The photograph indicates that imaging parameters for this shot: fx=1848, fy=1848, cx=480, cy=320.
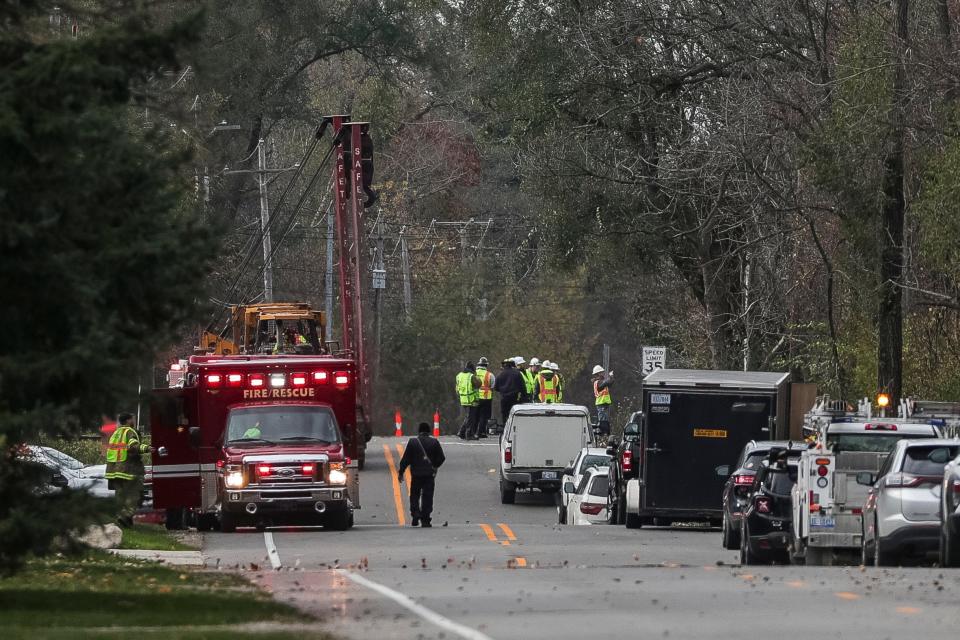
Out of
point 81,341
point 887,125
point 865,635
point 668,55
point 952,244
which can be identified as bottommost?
point 865,635

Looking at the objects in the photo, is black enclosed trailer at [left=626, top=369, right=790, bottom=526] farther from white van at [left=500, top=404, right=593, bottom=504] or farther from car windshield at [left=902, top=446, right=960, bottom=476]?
car windshield at [left=902, top=446, right=960, bottom=476]

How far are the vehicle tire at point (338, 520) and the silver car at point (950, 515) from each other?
1147 cm

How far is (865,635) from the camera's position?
466 inches

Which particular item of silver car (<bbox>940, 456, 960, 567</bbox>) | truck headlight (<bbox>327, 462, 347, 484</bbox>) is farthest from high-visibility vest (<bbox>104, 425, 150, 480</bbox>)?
silver car (<bbox>940, 456, 960, 567</bbox>)

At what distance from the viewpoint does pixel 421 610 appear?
1388 cm

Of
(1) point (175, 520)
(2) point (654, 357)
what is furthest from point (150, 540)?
(2) point (654, 357)

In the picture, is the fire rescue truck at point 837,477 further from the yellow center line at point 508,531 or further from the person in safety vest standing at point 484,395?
the person in safety vest standing at point 484,395

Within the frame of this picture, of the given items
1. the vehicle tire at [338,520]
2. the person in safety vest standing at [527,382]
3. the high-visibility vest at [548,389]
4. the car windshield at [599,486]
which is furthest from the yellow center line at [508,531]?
the person in safety vest standing at [527,382]

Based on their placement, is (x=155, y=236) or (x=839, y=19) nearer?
(x=155, y=236)

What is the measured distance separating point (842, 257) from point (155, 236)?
Answer: 832 inches

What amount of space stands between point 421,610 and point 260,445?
14686mm

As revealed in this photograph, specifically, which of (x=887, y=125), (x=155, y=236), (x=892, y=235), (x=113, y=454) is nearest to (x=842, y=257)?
(x=892, y=235)

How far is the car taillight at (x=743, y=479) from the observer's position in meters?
23.2

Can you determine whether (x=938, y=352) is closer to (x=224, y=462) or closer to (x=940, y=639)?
(x=224, y=462)
